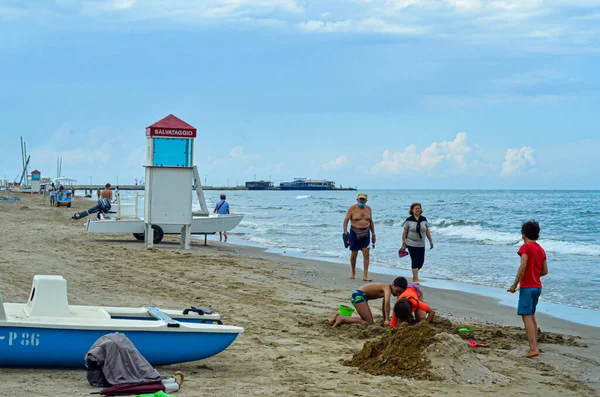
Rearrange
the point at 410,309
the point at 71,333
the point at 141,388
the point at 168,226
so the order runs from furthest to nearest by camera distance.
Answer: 1. the point at 168,226
2. the point at 410,309
3. the point at 71,333
4. the point at 141,388

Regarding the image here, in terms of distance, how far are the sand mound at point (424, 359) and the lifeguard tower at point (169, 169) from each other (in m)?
10.6

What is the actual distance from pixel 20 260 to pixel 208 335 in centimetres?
823

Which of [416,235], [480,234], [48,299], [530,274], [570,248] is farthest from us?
[480,234]

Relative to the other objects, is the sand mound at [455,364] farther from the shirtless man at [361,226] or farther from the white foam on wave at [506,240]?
the white foam on wave at [506,240]

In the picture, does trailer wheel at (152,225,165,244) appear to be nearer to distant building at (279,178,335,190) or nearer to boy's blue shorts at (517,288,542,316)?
boy's blue shorts at (517,288,542,316)

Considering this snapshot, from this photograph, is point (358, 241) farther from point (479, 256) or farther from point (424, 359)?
point (479, 256)

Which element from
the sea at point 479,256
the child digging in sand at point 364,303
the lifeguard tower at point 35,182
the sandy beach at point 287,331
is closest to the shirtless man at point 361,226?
the sandy beach at point 287,331

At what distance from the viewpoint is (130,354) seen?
570 centimetres

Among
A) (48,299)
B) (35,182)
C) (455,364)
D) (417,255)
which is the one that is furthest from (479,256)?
(35,182)

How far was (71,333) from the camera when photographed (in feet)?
19.6

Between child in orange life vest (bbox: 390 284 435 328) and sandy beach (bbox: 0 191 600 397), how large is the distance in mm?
293

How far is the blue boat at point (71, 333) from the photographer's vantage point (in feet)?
19.3

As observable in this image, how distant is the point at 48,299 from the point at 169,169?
10.5 meters

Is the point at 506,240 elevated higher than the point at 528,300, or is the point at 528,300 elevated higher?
the point at 528,300
